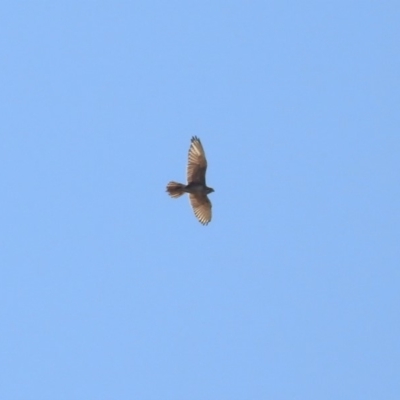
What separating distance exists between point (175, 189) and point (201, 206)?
179cm

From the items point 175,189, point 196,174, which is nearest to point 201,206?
point 196,174

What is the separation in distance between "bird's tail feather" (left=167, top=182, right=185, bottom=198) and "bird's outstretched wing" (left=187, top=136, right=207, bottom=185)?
64 centimetres

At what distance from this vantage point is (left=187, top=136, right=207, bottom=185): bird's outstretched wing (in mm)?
57000

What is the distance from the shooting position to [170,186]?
185ft

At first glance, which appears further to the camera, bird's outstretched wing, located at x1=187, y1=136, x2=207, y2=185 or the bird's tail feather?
bird's outstretched wing, located at x1=187, y1=136, x2=207, y2=185

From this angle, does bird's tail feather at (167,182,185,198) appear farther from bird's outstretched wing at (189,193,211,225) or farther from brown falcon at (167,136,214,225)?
bird's outstretched wing at (189,193,211,225)

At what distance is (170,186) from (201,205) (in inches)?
74.6

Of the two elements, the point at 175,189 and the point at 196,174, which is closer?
the point at 175,189

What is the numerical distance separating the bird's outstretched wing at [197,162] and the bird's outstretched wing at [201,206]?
1.96ft

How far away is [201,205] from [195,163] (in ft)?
4.89

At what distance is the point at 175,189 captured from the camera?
56312 mm

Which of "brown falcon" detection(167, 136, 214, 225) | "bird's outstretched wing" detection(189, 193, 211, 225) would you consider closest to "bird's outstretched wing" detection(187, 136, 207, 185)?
"brown falcon" detection(167, 136, 214, 225)

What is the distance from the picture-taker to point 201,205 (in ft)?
190

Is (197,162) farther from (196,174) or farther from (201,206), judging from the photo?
(201,206)
